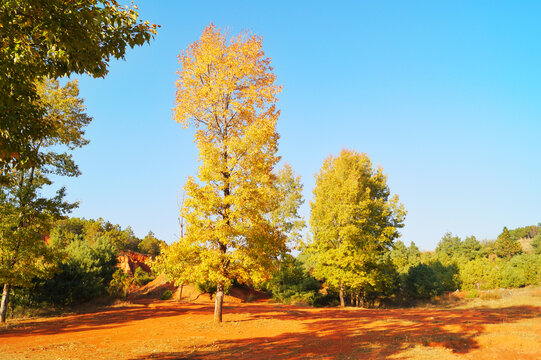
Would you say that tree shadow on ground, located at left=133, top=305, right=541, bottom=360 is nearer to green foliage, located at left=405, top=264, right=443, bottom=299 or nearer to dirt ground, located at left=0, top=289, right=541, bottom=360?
dirt ground, located at left=0, top=289, right=541, bottom=360

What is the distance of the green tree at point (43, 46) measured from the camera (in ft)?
16.6

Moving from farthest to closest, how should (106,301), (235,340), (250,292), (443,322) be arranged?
1. (250,292)
2. (106,301)
3. (443,322)
4. (235,340)

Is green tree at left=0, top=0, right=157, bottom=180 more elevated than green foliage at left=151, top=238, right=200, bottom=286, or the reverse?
green tree at left=0, top=0, right=157, bottom=180

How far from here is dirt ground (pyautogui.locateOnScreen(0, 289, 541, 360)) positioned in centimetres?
933

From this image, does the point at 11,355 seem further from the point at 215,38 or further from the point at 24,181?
the point at 215,38

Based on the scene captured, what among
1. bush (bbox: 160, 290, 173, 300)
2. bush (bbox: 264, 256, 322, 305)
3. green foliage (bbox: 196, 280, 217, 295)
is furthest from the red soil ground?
green foliage (bbox: 196, 280, 217, 295)

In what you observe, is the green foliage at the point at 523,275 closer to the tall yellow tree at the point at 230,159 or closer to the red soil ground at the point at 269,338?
→ the red soil ground at the point at 269,338

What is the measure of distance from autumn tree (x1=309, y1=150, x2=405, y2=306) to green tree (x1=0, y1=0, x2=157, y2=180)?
20.7m

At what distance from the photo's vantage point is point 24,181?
53.7 feet

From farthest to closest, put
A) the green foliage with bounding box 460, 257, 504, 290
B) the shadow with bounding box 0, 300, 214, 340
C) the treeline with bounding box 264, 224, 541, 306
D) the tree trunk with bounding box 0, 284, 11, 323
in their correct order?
the green foliage with bounding box 460, 257, 504, 290 < the treeline with bounding box 264, 224, 541, 306 < the tree trunk with bounding box 0, 284, 11, 323 < the shadow with bounding box 0, 300, 214, 340

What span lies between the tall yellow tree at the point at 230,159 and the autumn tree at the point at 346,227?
35.8 feet

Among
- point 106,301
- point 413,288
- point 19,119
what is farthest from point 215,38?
point 413,288

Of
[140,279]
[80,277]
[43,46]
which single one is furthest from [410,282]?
[43,46]

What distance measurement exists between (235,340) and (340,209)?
51.8ft
